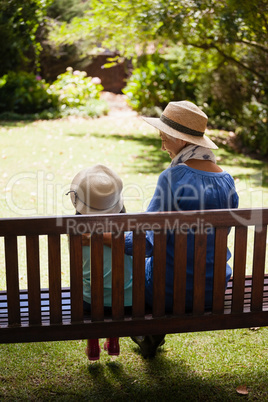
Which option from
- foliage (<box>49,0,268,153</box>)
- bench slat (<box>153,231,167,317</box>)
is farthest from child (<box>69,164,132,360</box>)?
foliage (<box>49,0,268,153</box>)

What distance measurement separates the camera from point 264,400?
2682 mm

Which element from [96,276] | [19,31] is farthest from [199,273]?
[19,31]

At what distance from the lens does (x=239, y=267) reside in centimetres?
255

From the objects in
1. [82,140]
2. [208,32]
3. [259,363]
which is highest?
[208,32]

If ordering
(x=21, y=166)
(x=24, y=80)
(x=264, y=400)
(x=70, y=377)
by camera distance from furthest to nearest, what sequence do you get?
(x=24, y=80), (x=21, y=166), (x=70, y=377), (x=264, y=400)

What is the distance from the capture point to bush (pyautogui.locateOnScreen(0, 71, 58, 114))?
13820 mm

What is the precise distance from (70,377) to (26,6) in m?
9.61

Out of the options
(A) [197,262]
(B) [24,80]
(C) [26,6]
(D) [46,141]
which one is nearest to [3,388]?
(A) [197,262]

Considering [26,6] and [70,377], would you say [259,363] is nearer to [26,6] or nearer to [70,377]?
[70,377]

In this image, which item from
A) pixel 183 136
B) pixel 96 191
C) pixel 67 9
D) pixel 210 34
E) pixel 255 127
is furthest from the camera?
pixel 67 9

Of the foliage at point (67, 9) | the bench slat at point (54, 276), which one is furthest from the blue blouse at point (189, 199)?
the foliage at point (67, 9)

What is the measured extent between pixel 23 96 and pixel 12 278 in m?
12.3

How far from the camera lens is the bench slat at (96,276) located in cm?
237

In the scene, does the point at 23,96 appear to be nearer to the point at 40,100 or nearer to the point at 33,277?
the point at 40,100
